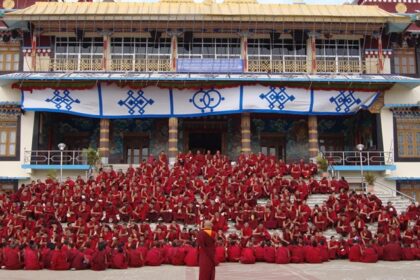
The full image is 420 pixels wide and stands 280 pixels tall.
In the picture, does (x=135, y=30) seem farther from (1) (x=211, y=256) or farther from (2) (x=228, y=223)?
(1) (x=211, y=256)

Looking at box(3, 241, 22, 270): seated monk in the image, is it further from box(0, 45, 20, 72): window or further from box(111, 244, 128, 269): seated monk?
box(0, 45, 20, 72): window

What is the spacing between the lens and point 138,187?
1691 cm

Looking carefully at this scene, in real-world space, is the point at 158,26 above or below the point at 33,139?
above

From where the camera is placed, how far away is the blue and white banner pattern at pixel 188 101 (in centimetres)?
2067

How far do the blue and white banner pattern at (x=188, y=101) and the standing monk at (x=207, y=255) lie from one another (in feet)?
39.5

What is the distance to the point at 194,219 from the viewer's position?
15500 millimetres

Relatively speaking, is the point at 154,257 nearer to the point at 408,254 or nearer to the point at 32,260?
the point at 32,260

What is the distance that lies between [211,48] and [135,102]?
13.3ft

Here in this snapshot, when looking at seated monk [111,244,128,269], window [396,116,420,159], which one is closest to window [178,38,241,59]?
window [396,116,420,159]

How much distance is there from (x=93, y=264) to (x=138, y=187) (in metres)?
5.09


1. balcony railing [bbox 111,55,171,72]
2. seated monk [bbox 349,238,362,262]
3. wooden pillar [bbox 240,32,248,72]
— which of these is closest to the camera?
seated monk [bbox 349,238,362,262]

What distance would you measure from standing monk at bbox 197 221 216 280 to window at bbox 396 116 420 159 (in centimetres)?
1416

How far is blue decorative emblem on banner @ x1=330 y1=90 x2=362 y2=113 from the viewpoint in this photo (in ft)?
68.9

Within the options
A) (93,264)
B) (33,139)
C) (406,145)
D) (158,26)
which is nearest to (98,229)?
(93,264)
